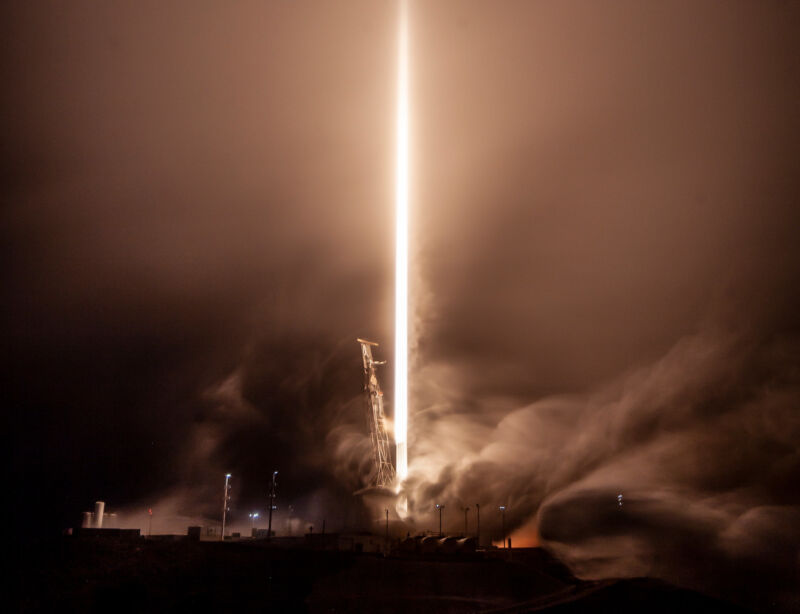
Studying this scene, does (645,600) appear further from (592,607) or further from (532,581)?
(532,581)

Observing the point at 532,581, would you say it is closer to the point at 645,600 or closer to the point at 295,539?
the point at 645,600

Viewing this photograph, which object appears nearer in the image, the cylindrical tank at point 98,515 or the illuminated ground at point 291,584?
the illuminated ground at point 291,584

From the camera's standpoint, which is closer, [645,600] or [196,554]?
[645,600]

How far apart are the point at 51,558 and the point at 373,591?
101 feet

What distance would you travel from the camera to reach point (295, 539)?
101 meters

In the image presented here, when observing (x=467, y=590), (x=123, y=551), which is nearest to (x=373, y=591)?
(x=467, y=590)

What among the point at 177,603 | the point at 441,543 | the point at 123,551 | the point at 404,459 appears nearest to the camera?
the point at 177,603

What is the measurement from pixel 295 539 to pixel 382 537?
46.9 feet

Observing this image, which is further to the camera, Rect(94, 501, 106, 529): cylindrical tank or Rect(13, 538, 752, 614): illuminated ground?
Rect(94, 501, 106, 529): cylindrical tank

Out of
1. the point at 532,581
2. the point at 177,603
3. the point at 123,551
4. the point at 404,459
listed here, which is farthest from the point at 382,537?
the point at 177,603

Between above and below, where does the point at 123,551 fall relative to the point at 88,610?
above

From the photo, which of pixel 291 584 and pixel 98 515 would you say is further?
pixel 98 515

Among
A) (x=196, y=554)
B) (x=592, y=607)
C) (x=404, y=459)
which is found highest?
(x=404, y=459)

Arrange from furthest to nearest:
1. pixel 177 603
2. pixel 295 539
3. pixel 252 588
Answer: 1. pixel 295 539
2. pixel 252 588
3. pixel 177 603
